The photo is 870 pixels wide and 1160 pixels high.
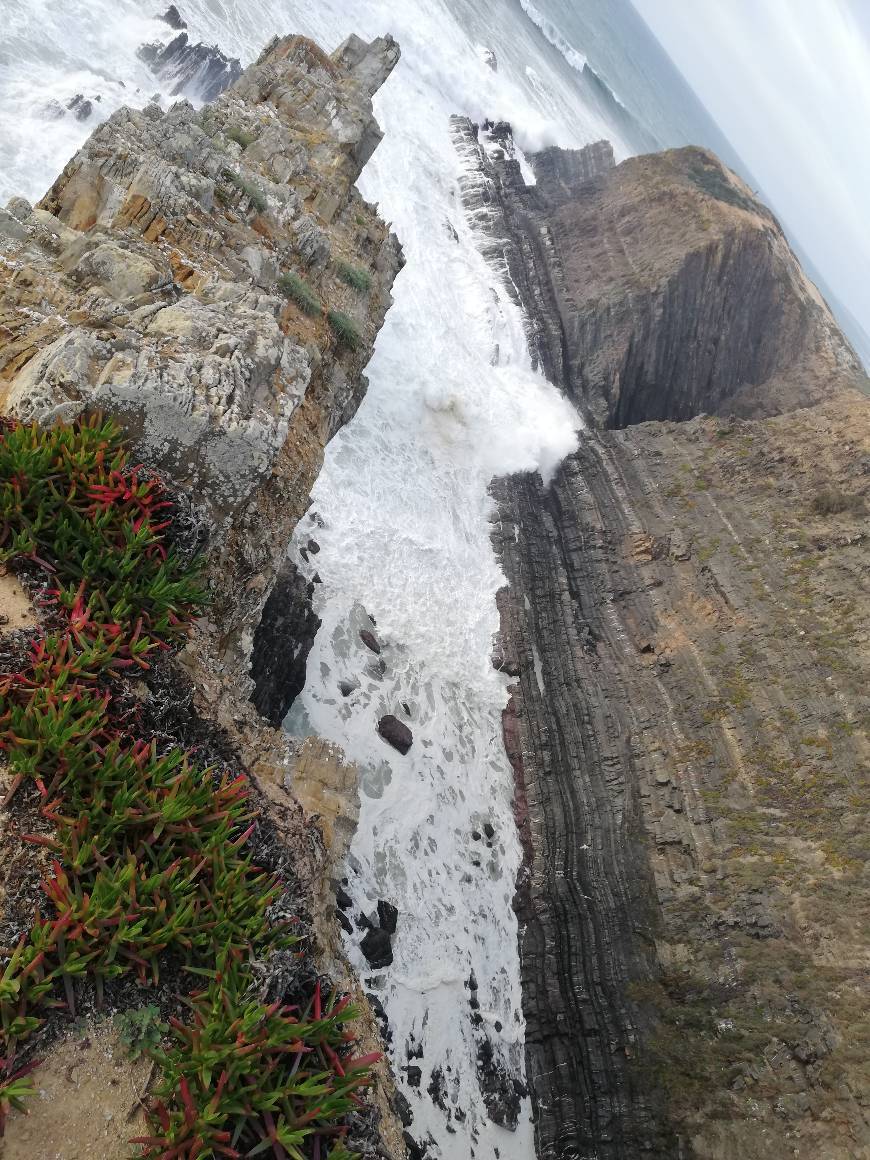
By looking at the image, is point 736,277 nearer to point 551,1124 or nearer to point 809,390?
point 809,390

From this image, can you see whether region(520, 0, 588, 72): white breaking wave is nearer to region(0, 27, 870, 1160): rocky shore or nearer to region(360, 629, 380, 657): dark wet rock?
region(0, 27, 870, 1160): rocky shore

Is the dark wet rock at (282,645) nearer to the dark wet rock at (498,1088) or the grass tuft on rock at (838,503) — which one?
the dark wet rock at (498,1088)

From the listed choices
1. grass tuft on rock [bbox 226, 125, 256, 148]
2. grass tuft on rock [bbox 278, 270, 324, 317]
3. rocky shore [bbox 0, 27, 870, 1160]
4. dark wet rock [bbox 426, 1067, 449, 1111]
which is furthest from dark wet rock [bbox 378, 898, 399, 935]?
grass tuft on rock [bbox 226, 125, 256, 148]

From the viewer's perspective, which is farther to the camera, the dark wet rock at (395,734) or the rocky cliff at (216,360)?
the dark wet rock at (395,734)

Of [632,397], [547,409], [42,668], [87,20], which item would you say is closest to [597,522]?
[547,409]

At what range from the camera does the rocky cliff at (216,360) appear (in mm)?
6418

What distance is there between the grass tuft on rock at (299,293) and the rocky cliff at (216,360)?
0.02 metres

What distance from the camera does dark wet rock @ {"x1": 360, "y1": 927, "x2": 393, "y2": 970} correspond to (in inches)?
429

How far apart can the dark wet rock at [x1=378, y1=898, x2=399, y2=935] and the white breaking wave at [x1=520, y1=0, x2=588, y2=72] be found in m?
81.6

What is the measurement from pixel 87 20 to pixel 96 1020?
29.3 m

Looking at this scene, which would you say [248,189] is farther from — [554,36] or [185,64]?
Answer: [554,36]

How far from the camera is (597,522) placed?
20.3 metres

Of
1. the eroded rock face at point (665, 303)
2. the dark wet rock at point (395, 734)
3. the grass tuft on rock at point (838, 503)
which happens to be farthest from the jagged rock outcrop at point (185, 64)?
the grass tuft on rock at point (838, 503)

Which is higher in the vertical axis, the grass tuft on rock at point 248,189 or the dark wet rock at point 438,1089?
the grass tuft on rock at point 248,189
